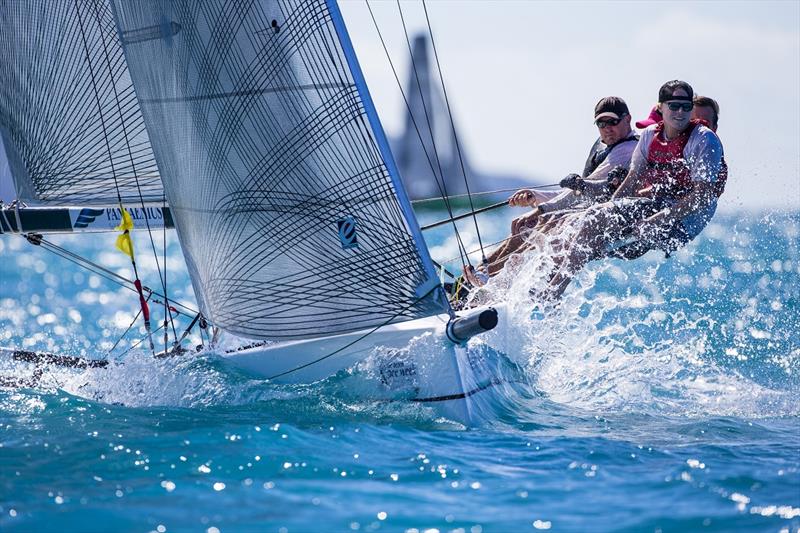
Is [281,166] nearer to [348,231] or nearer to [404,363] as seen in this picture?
[348,231]

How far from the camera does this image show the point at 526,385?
5.94 metres

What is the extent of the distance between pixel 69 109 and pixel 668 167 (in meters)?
3.65

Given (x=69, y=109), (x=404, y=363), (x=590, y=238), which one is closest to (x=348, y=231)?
(x=404, y=363)

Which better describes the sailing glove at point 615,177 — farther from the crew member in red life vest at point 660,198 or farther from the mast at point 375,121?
the mast at point 375,121

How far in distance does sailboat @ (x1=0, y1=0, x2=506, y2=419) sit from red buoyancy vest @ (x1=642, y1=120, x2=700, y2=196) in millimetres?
1637

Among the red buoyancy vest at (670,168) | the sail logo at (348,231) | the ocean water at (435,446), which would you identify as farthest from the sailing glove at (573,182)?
the sail logo at (348,231)

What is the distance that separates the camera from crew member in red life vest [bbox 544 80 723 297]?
595cm

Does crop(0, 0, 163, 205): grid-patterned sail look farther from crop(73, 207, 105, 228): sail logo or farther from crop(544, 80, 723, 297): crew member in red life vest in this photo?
crop(544, 80, 723, 297): crew member in red life vest

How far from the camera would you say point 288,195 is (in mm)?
5230

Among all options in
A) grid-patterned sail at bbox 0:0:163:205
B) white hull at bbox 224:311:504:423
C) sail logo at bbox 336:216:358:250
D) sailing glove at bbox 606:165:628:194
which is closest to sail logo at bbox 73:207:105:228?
grid-patterned sail at bbox 0:0:163:205

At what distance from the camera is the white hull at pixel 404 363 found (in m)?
5.06

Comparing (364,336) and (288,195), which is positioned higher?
(288,195)

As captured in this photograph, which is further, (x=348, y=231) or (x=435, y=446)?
(x=348, y=231)

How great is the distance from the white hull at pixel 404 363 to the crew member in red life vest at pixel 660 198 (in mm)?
1127
